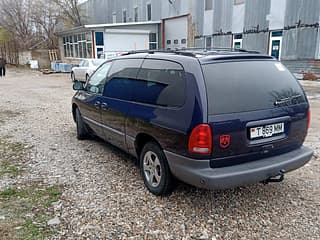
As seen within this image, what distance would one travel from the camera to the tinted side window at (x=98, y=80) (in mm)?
4742

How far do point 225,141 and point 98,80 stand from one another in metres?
2.75

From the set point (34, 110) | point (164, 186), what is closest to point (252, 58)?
point (164, 186)

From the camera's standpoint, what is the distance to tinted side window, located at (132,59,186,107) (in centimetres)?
314

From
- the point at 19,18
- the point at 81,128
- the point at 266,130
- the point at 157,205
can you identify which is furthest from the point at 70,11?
the point at 266,130

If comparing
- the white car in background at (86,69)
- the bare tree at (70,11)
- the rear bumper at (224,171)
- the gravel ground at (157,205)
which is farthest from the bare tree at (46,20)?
the rear bumper at (224,171)

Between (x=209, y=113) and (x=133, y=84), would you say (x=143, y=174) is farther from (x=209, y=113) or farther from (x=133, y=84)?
(x=209, y=113)

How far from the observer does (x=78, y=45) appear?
93.5 feet

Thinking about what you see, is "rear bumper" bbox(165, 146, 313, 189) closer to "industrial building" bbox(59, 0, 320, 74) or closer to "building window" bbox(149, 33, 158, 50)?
"industrial building" bbox(59, 0, 320, 74)

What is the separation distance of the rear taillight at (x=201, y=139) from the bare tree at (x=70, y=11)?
1550 inches

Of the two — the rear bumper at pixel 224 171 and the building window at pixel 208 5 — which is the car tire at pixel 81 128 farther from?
the building window at pixel 208 5

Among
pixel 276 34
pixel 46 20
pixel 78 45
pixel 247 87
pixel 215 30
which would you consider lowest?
pixel 247 87

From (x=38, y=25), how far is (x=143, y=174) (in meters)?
40.0

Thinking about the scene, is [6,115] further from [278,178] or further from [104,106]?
[278,178]

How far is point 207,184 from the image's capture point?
2.88m
